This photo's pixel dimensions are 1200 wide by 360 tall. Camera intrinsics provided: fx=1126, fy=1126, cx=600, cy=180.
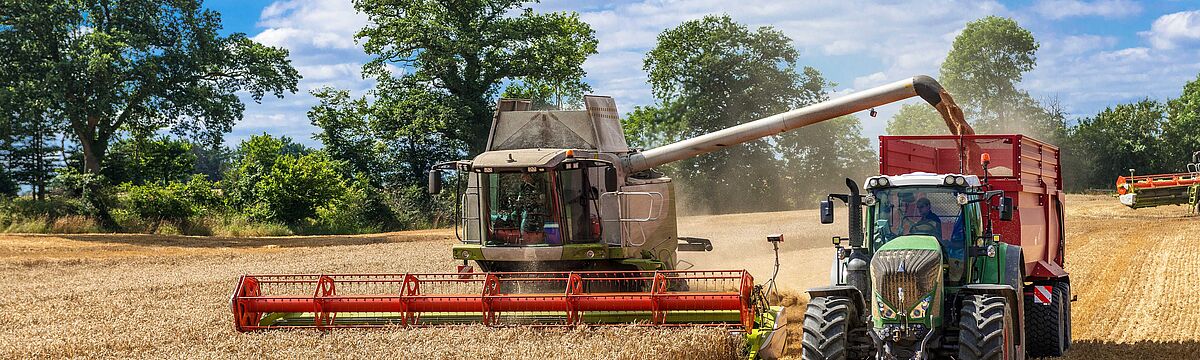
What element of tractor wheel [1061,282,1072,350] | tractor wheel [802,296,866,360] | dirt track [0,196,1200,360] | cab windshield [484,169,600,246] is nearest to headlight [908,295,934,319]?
tractor wheel [802,296,866,360]

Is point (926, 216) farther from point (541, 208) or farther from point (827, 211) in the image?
point (541, 208)

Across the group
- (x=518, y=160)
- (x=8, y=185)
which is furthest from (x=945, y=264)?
(x=8, y=185)

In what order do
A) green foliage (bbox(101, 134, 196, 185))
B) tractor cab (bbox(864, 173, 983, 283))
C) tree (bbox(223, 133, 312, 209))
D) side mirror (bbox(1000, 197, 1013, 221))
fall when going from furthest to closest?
1. tree (bbox(223, 133, 312, 209))
2. green foliage (bbox(101, 134, 196, 185))
3. side mirror (bbox(1000, 197, 1013, 221))
4. tractor cab (bbox(864, 173, 983, 283))

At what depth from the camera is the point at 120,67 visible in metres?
32.5

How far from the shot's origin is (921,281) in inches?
317

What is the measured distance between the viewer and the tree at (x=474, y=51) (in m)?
41.4

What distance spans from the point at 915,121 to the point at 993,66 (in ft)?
19.9

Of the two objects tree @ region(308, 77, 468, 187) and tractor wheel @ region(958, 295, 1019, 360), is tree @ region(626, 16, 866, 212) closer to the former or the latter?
tree @ region(308, 77, 468, 187)

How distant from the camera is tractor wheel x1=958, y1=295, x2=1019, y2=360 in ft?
25.4

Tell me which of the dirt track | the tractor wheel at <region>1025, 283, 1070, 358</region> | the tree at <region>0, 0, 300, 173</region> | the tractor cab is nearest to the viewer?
the tractor cab

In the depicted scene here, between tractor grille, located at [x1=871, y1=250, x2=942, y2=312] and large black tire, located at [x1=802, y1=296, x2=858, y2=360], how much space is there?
325 mm

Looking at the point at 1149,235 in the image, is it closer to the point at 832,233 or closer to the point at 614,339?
the point at 832,233

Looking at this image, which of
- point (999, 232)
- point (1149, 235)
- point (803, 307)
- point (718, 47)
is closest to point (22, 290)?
point (803, 307)

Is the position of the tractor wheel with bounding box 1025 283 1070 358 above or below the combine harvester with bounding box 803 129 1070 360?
below
